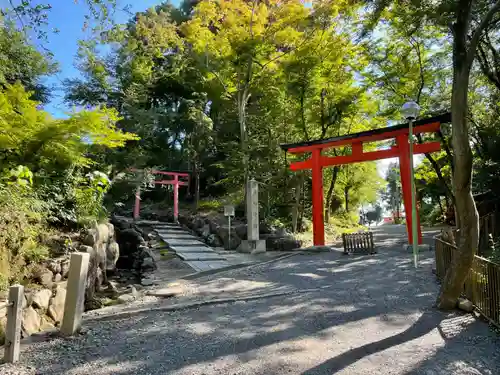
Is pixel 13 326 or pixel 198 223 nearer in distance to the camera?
pixel 13 326

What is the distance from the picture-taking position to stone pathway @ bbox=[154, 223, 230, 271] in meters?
9.47

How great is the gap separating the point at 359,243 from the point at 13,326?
32.6ft

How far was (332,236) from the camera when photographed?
1747cm

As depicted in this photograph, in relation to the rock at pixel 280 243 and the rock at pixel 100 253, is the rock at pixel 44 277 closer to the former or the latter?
the rock at pixel 100 253

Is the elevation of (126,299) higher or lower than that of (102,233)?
lower

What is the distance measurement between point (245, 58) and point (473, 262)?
1144 cm

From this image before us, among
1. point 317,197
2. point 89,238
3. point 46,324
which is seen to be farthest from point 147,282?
point 317,197

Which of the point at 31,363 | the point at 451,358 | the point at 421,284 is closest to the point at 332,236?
the point at 421,284

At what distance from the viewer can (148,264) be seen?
958 cm

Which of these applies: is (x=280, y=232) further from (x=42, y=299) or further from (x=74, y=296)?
(x=74, y=296)

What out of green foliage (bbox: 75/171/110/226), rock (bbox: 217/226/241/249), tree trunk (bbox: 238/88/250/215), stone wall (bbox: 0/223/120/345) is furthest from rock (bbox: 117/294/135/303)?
tree trunk (bbox: 238/88/250/215)

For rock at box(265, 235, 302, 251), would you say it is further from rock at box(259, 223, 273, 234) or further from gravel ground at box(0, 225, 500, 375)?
gravel ground at box(0, 225, 500, 375)

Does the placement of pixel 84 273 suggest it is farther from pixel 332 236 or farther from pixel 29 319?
pixel 332 236

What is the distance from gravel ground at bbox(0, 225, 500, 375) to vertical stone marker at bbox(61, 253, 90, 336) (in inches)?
6.2
